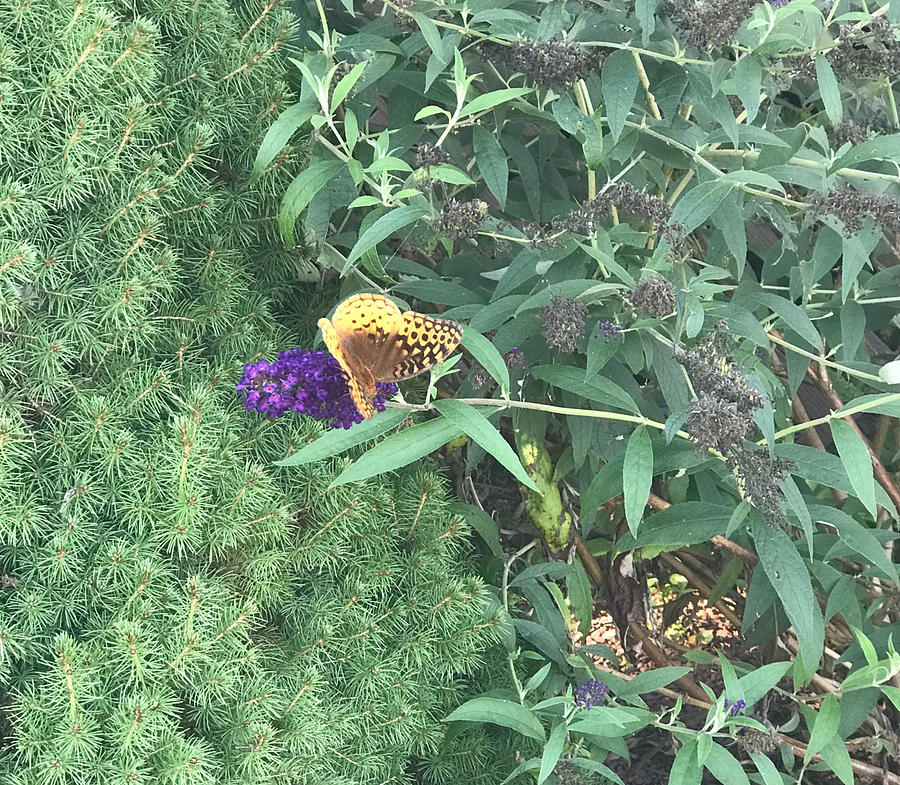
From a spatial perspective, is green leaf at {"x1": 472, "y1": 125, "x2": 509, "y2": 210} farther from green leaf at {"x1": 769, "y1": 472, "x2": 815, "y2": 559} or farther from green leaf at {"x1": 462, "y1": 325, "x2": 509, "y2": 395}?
green leaf at {"x1": 769, "y1": 472, "x2": 815, "y2": 559}

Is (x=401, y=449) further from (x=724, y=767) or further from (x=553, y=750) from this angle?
(x=724, y=767)

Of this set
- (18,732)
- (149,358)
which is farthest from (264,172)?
(18,732)

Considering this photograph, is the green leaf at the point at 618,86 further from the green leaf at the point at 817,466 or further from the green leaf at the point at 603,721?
the green leaf at the point at 603,721

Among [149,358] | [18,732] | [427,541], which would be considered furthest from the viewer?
[427,541]

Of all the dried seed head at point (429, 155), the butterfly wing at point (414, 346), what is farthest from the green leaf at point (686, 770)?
the dried seed head at point (429, 155)

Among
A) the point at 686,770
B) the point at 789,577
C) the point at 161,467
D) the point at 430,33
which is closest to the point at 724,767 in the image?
the point at 686,770

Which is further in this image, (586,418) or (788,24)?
(586,418)

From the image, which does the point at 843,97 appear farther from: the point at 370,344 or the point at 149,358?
the point at 149,358
